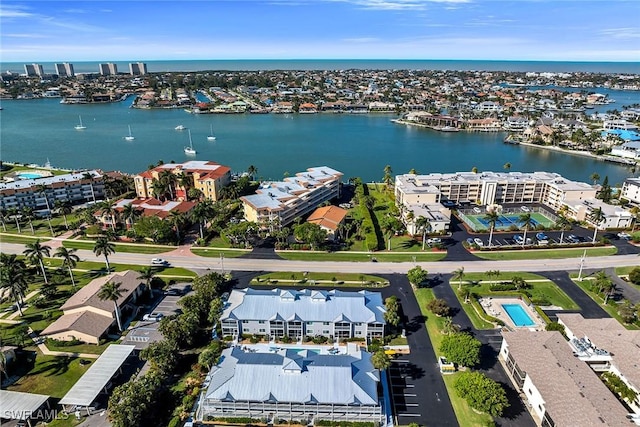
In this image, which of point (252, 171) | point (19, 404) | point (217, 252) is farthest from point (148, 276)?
point (252, 171)

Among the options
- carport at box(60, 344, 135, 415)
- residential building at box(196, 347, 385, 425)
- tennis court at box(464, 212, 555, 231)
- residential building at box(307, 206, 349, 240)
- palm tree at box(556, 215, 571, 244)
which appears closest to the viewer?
residential building at box(196, 347, 385, 425)

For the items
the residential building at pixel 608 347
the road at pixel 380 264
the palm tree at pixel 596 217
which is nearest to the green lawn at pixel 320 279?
the road at pixel 380 264

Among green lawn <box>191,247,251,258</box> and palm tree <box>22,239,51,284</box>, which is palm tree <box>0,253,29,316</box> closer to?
palm tree <box>22,239,51,284</box>

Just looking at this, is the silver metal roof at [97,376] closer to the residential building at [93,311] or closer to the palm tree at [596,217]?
the residential building at [93,311]

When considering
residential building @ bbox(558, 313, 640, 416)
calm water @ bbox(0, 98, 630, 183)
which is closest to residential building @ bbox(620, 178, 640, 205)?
calm water @ bbox(0, 98, 630, 183)

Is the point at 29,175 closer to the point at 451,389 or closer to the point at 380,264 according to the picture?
the point at 380,264
